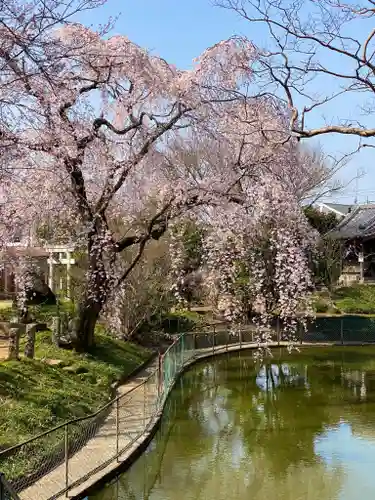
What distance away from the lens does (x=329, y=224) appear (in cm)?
3272

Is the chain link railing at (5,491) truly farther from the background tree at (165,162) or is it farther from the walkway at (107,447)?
the background tree at (165,162)

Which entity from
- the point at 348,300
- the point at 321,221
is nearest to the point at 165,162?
the point at 348,300

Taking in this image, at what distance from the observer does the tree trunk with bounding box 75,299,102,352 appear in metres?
13.9

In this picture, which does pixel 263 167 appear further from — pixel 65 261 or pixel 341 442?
pixel 65 261

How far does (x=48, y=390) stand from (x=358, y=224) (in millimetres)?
25657

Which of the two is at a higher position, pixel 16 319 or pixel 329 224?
pixel 329 224

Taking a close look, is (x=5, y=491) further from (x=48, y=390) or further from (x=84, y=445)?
(x=48, y=390)

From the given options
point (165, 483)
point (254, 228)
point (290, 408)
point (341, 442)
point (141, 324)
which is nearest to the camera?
point (165, 483)

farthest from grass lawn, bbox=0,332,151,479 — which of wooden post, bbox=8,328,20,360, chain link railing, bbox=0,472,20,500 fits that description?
chain link railing, bbox=0,472,20,500

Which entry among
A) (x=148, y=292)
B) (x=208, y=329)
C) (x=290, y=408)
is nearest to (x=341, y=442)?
(x=290, y=408)

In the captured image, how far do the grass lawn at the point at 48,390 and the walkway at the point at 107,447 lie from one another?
12.9 inches

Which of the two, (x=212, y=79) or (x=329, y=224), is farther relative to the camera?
(x=329, y=224)

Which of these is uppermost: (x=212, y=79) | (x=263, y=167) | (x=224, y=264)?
(x=212, y=79)

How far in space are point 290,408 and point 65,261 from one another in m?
8.52
